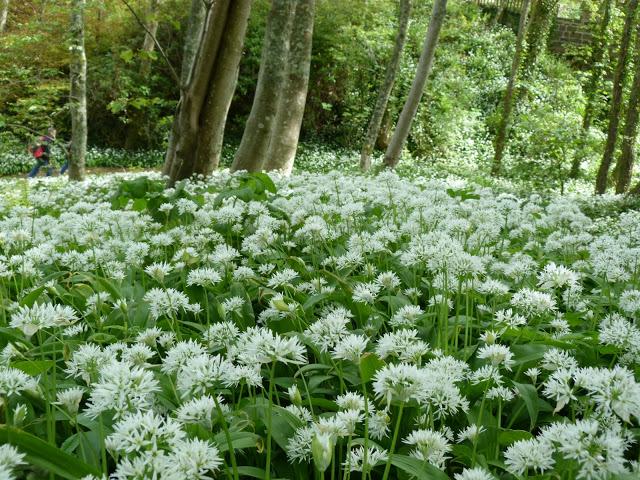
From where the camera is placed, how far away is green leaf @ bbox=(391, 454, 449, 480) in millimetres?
1248

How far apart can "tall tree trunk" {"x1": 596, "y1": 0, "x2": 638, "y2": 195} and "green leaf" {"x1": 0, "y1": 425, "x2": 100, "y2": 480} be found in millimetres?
9489

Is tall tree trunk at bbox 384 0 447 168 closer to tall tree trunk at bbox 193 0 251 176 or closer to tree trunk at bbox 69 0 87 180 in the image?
tall tree trunk at bbox 193 0 251 176

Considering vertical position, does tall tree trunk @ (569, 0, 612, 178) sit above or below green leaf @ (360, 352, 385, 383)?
above

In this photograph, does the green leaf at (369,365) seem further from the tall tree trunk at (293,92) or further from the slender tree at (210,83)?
the tall tree trunk at (293,92)

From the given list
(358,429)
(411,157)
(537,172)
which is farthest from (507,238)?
(411,157)

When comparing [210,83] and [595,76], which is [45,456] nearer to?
[210,83]

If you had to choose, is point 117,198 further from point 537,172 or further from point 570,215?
point 537,172

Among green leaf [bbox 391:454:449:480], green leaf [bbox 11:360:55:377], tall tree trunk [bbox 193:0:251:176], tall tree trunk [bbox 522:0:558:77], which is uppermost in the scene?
tall tree trunk [bbox 522:0:558:77]

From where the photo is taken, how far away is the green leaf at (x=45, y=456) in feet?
3.68

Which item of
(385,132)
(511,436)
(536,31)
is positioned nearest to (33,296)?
(511,436)

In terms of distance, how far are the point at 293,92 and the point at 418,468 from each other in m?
6.92

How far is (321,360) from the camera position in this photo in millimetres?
1970

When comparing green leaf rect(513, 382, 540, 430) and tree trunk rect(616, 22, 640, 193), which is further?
tree trunk rect(616, 22, 640, 193)

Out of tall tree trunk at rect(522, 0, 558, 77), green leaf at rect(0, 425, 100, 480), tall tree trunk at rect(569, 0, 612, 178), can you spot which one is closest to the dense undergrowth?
green leaf at rect(0, 425, 100, 480)
